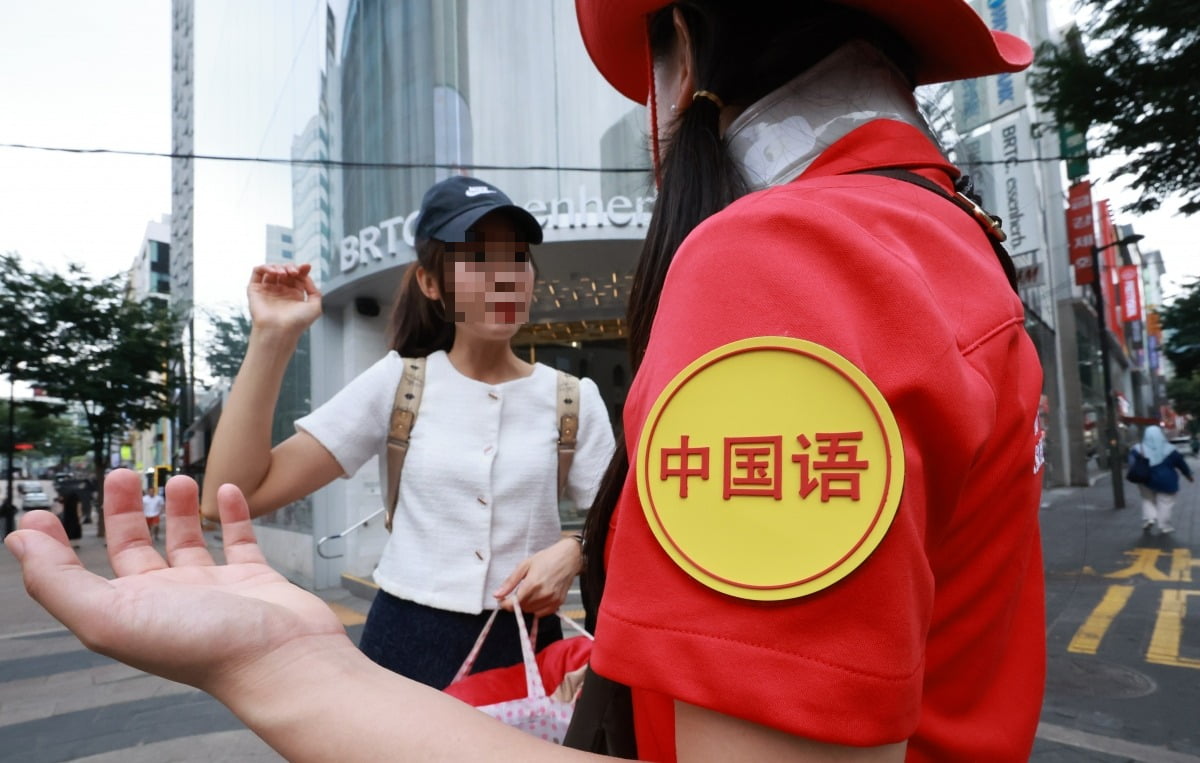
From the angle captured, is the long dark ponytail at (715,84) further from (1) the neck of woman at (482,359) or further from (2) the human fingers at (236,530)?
(1) the neck of woman at (482,359)

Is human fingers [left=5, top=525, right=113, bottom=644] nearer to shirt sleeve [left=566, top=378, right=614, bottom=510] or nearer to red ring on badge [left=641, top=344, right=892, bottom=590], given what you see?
red ring on badge [left=641, top=344, right=892, bottom=590]

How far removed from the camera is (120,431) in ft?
58.4

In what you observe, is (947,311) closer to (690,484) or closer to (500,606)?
(690,484)

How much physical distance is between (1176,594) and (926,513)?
25.8ft

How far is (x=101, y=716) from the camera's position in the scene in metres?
4.47

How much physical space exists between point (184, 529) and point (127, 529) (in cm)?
6

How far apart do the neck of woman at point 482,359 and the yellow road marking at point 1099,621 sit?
16.2 feet

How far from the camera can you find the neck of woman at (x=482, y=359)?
1766 mm

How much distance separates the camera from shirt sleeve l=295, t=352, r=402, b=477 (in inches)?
63.3

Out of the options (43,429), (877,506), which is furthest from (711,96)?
(43,429)

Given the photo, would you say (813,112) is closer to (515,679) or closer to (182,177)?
(515,679)

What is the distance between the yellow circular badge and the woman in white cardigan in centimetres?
108

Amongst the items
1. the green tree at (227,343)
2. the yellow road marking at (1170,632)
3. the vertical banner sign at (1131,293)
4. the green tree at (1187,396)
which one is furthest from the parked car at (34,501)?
the green tree at (1187,396)

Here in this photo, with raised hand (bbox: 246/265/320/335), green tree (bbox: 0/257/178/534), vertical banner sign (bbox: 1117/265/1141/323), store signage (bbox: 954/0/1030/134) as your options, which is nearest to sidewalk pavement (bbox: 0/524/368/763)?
raised hand (bbox: 246/265/320/335)
